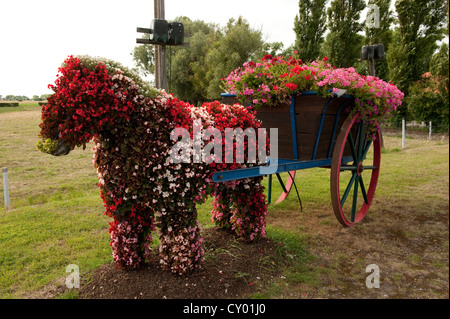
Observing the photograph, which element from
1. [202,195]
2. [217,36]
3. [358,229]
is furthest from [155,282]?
[217,36]

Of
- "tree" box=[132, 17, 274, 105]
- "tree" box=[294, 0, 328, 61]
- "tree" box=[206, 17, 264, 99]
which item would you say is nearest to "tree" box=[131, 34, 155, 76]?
"tree" box=[132, 17, 274, 105]

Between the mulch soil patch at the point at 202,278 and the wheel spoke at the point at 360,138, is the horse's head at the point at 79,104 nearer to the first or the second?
the mulch soil patch at the point at 202,278

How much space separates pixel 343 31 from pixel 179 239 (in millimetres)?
18751

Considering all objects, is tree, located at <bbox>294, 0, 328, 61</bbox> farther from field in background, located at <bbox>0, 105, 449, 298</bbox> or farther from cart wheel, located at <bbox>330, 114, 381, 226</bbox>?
cart wheel, located at <bbox>330, 114, 381, 226</bbox>

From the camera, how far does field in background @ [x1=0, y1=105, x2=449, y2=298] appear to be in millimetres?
3865

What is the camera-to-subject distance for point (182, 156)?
337 cm

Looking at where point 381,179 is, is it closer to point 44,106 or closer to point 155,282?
point 155,282

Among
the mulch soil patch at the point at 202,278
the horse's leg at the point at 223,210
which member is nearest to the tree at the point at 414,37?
the horse's leg at the point at 223,210

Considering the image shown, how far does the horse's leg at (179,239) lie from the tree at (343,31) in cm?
1802

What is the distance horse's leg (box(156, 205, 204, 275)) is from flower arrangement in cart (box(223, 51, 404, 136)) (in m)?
1.86

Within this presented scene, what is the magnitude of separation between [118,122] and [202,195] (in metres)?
1.19

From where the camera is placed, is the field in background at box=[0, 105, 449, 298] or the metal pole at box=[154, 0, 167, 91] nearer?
the field in background at box=[0, 105, 449, 298]

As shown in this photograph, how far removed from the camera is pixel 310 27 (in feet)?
61.0

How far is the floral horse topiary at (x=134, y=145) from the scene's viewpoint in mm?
2977
